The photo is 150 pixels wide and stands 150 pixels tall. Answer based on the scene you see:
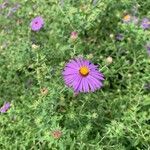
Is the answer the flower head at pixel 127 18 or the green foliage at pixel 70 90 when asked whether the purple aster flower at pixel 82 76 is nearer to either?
the green foliage at pixel 70 90

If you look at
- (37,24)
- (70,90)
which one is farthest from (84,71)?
(37,24)

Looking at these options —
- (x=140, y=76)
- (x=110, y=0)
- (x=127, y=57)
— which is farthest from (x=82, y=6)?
(x=140, y=76)

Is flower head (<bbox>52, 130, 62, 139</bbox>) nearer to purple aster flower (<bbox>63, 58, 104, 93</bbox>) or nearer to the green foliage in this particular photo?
the green foliage

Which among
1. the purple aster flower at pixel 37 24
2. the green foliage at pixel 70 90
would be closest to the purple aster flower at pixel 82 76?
the green foliage at pixel 70 90

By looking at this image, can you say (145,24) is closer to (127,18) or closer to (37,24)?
(127,18)

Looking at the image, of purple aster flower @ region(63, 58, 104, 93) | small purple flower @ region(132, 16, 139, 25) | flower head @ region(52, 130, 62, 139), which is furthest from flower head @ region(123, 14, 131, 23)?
flower head @ region(52, 130, 62, 139)

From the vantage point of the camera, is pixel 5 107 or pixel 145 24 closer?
pixel 5 107

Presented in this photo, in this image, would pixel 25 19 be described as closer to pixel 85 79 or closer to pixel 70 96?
pixel 70 96
